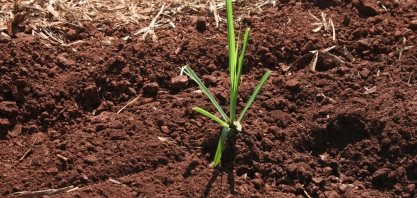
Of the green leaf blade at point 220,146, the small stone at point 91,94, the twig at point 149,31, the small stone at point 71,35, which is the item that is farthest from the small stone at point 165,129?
the small stone at point 71,35

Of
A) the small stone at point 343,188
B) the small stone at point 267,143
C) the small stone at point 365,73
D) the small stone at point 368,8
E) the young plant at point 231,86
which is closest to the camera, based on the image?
the young plant at point 231,86

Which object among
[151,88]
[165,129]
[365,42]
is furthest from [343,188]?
[151,88]

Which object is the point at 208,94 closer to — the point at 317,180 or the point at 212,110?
the point at 212,110

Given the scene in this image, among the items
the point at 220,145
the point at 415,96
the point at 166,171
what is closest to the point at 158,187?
the point at 166,171

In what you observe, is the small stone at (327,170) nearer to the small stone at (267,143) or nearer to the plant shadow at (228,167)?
the small stone at (267,143)

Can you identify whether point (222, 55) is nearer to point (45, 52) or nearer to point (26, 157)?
point (45, 52)

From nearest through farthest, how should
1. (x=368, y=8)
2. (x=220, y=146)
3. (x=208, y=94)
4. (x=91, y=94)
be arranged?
(x=220, y=146)
(x=208, y=94)
(x=91, y=94)
(x=368, y=8)

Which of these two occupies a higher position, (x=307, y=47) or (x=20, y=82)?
(x=307, y=47)
